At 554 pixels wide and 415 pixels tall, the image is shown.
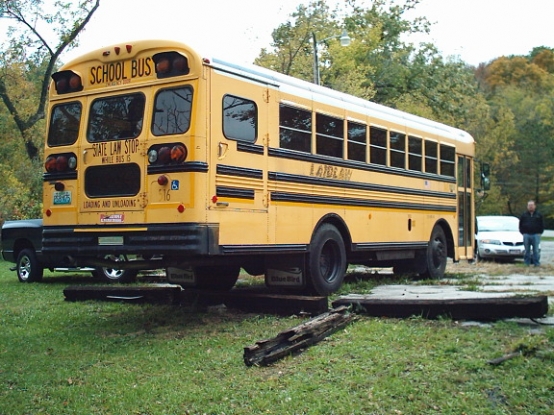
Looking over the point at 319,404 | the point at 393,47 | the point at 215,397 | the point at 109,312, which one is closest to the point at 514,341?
the point at 319,404

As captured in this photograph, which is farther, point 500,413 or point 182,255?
point 182,255

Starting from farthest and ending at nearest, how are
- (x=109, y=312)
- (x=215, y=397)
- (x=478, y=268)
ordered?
(x=478, y=268), (x=109, y=312), (x=215, y=397)

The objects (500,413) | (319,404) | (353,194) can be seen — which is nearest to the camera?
(500,413)

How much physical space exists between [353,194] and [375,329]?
381 cm

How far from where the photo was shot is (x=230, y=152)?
28.8 ft

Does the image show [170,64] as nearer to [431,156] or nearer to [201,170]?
[201,170]

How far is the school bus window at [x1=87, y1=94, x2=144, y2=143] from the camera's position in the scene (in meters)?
8.89


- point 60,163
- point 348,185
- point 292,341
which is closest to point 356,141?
point 348,185

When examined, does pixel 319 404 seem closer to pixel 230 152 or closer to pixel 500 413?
pixel 500 413

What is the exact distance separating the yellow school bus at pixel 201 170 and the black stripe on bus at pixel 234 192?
0.04ft

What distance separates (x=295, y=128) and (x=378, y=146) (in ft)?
8.40

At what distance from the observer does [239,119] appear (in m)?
9.02

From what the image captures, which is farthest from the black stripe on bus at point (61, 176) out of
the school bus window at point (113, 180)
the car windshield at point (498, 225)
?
the car windshield at point (498, 225)

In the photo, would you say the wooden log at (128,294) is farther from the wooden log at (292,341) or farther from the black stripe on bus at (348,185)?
the wooden log at (292,341)
